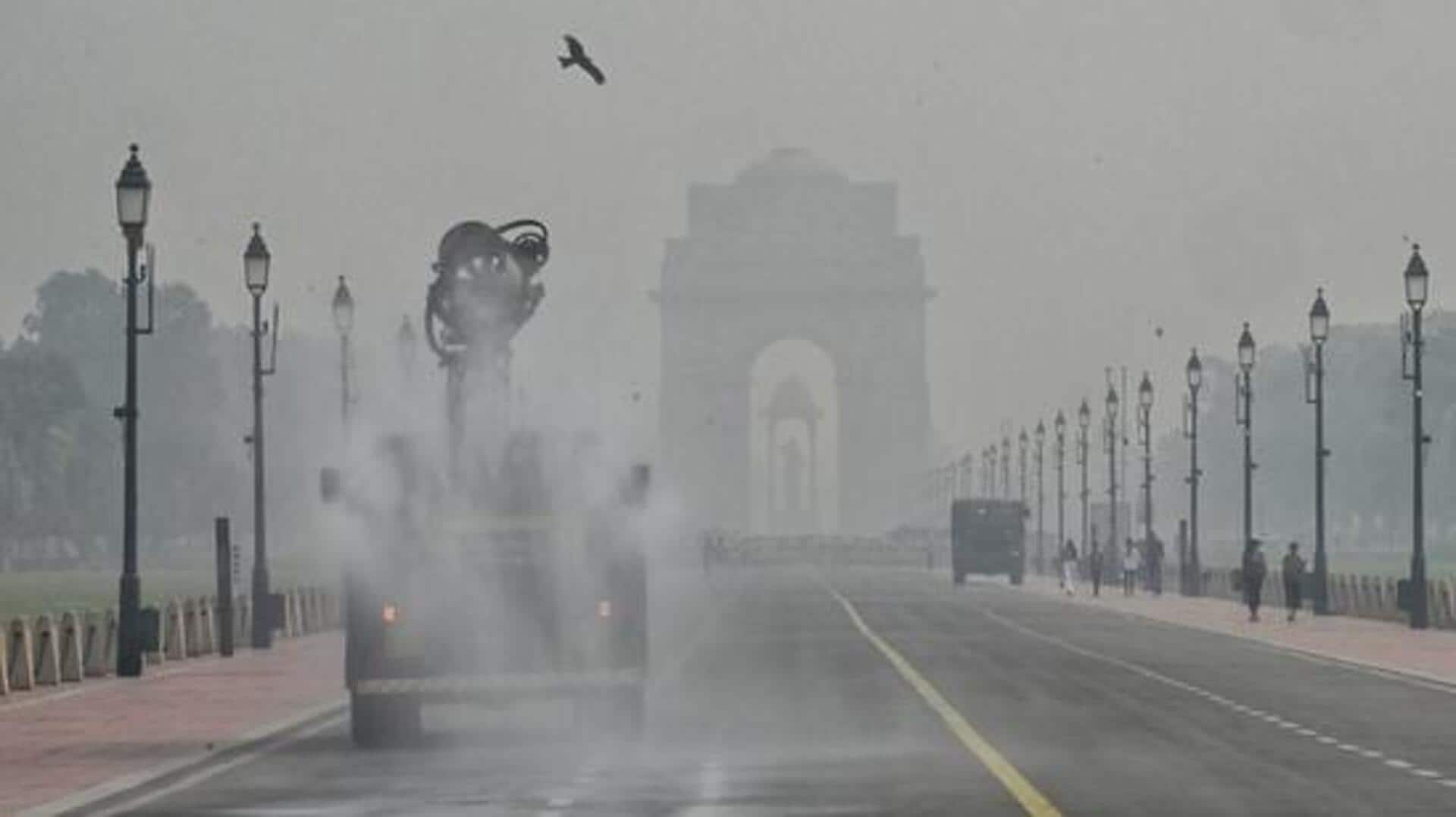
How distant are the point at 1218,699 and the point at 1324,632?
27.5m

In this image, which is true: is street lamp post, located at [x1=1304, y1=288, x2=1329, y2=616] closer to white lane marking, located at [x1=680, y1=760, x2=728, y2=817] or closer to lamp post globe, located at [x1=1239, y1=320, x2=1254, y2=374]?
lamp post globe, located at [x1=1239, y1=320, x2=1254, y2=374]

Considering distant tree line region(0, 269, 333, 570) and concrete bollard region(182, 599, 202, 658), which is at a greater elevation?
distant tree line region(0, 269, 333, 570)

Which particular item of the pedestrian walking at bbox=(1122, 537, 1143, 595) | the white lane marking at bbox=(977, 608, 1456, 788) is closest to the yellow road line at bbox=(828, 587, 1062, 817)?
the white lane marking at bbox=(977, 608, 1456, 788)

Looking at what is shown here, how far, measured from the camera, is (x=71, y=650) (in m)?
47.2

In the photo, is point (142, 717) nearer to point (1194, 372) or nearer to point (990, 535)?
point (1194, 372)

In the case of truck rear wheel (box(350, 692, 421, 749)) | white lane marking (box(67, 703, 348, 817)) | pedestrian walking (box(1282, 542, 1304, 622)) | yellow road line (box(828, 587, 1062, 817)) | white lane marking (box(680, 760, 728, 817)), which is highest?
pedestrian walking (box(1282, 542, 1304, 622))

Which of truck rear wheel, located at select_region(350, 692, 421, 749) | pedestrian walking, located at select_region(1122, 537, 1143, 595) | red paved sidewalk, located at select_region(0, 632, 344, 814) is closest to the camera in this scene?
red paved sidewalk, located at select_region(0, 632, 344, 814)

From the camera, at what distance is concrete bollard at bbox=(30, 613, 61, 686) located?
148ft

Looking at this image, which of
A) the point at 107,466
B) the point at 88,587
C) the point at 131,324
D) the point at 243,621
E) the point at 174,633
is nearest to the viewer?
the point at 131,324

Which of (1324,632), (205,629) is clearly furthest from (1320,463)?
(205,629)

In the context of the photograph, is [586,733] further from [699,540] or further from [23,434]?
[699,540]

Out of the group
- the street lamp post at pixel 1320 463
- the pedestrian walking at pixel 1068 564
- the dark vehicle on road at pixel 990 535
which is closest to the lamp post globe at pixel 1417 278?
the street lamp post at pixel 1320 463

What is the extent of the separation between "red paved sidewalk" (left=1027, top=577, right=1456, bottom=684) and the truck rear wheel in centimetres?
1693

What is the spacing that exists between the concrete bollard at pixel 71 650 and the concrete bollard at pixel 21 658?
6.30 ft
